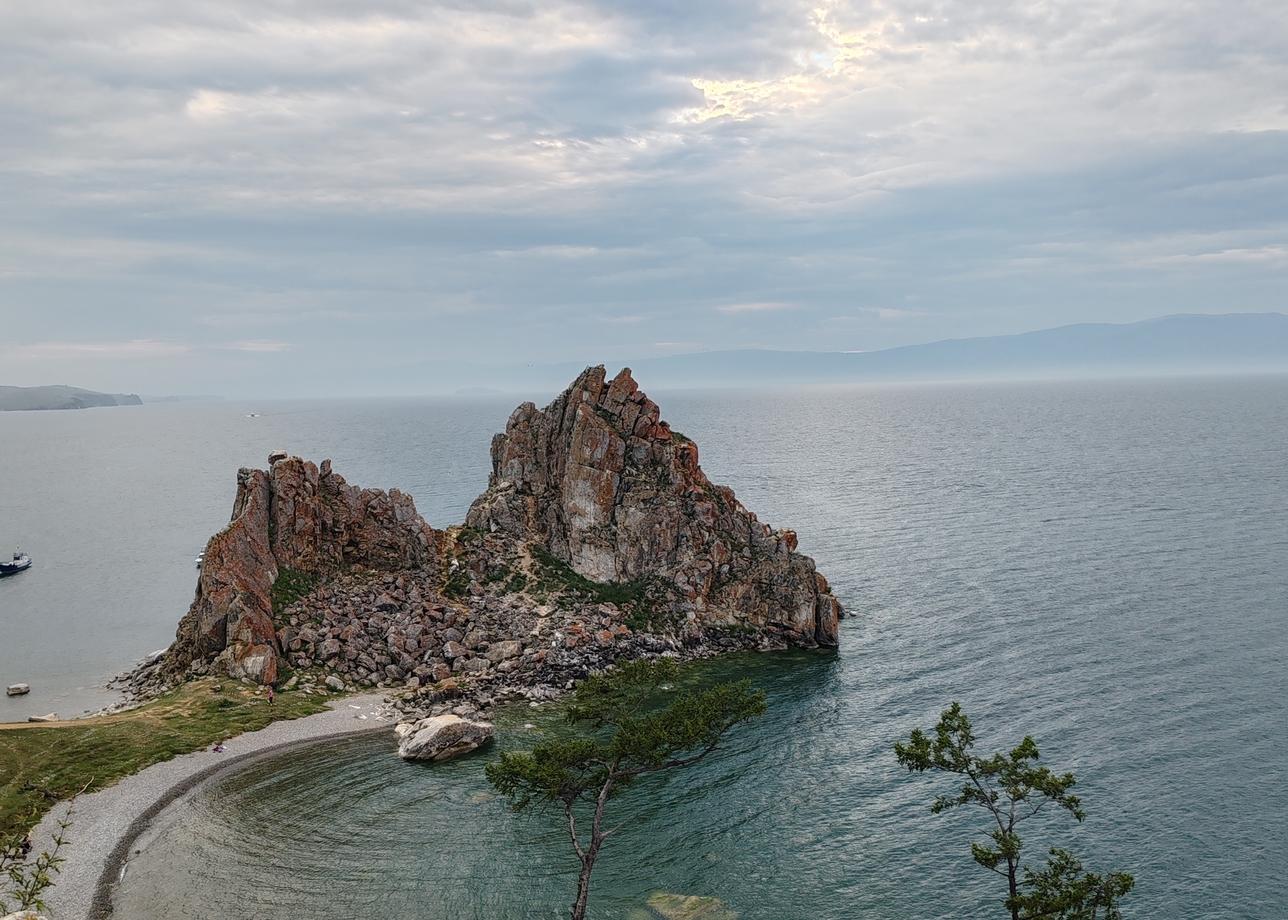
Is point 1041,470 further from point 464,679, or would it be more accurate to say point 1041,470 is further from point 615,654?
point 464,679

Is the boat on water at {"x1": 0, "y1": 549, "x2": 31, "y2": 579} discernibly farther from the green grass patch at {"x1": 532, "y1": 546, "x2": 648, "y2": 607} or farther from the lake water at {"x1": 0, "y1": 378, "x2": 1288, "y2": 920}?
the green grass patch at {"x1": 532, "y1": 546, "x2": 648, "y2": 607}

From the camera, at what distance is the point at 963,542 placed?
386 feet

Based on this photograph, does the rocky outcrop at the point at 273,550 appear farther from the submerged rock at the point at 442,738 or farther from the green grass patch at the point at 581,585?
the submerged rock at the point at 442,738

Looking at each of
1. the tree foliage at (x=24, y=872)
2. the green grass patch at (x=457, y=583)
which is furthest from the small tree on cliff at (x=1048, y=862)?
the green grass patch at (x=457, y=583)

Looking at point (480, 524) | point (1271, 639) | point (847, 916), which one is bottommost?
point (847, 916)

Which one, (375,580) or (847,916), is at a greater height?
(375,580)

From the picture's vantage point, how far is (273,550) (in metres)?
77.4

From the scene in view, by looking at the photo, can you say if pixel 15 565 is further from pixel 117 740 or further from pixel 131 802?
pixel 131 802

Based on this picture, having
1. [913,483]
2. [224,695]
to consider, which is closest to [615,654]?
[224,695]

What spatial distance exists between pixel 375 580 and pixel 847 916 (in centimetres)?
5686

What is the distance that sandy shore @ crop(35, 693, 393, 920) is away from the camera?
42.9 meters

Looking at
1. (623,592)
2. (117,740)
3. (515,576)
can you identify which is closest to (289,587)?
(117,740)

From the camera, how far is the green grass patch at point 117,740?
50.8 m

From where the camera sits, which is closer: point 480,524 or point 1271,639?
point 1271,639
